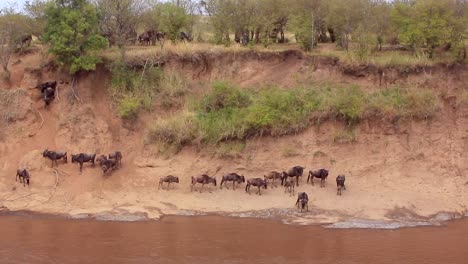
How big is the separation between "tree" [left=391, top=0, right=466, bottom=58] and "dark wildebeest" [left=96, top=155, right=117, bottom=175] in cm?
1395

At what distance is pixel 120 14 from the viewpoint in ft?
93.4

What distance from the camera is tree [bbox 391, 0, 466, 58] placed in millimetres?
27031

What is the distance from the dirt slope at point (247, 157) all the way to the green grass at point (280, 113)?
456 mm

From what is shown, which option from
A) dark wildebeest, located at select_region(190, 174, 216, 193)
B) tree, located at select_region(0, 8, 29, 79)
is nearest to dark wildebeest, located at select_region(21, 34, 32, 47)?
tree, located at select_region(0, 8, 29, 79)

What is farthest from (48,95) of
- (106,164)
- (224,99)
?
(224,99)

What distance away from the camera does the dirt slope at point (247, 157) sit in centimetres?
2272

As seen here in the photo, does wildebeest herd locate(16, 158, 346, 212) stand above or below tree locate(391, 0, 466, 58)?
below

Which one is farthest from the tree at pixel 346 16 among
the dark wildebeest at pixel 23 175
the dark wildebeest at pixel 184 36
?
the dark wildebeest at pixel 23 175

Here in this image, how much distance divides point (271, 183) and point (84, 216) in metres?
7.09

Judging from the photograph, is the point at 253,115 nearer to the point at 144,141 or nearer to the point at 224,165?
the point at 224,165

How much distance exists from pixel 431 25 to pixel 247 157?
10.2 metres

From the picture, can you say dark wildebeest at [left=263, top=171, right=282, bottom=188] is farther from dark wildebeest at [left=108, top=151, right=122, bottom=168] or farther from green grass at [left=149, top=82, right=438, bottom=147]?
dark wildebeest at [left=108, top=151, right=122, bottom=168]

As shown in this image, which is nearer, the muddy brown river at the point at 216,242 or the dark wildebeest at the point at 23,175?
the muddy brown river at the point at 216,242

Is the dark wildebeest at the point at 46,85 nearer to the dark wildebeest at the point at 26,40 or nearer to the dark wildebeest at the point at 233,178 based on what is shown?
the dark wildebeest at the point at 26,40
